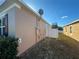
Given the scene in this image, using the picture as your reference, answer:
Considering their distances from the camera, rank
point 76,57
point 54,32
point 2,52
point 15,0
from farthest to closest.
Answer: point 54,32 < point 76,57 < point 15,0 < point 2,52

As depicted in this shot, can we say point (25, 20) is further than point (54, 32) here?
No

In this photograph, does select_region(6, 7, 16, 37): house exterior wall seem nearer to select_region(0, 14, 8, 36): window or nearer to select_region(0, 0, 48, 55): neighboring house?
select_region(0, 0, 48, 55): neighboring house

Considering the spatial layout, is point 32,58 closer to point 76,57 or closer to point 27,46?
point 27,46

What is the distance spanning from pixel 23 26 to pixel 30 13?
2.01 m

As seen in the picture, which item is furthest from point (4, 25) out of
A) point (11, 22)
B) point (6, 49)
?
point (6, 49)

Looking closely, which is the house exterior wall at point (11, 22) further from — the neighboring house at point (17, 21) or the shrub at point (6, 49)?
the shrub at point (6, 49)

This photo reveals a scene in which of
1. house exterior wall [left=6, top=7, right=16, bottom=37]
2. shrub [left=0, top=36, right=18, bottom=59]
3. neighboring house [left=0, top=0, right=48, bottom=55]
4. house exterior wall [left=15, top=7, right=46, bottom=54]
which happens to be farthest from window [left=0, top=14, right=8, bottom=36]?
shrub [left=0, top=36, right=18, bottom=59]

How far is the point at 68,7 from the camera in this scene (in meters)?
14.8

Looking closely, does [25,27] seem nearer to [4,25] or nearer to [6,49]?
[4,25]

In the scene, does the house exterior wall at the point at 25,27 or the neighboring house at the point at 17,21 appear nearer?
the neighboring house at the point at 17,21

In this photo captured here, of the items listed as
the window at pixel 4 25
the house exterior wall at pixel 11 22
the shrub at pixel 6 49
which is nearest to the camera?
the shrub at pixel 6 49

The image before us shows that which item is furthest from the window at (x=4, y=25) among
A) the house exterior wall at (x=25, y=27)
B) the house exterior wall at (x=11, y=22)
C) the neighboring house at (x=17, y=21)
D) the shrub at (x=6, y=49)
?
the shrub at (x=6, y=49)

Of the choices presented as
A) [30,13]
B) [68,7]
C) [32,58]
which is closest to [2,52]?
[32,58]

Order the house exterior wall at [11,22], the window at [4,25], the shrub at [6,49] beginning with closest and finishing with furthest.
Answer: the shrub at [6,49] < the house exterior wall at [11,22] < the window at [4,25]
